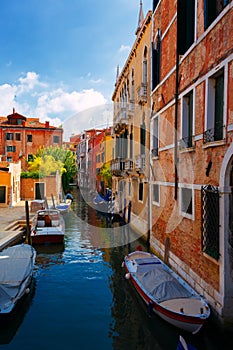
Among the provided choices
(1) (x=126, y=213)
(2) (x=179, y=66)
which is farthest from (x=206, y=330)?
(1) (x=126, y=213)

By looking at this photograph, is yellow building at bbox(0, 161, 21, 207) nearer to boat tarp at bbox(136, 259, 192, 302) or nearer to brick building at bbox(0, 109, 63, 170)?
brick building at bbox(0, 109, 63, 170)

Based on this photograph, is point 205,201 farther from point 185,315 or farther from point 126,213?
point 126,213

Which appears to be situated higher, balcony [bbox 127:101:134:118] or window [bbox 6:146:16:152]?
balcony [bbox 127:101:134:118]

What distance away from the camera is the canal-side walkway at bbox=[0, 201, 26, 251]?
36.0 ft

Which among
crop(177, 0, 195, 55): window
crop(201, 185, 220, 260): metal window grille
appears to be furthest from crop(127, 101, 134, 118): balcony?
crop(201, 185, 220, 260): metal window grille

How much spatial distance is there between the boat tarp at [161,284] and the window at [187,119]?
9.51 feet

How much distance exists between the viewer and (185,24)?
23.4ft

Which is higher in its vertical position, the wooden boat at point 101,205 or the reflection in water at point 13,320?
the wooden boat at point 101,205

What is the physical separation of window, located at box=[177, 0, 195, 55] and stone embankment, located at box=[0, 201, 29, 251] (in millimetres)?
7819

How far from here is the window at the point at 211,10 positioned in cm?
571

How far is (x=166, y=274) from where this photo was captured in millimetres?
6723

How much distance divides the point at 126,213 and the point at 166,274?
9.92 m

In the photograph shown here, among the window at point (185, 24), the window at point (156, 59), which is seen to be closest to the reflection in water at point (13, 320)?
the window at point (185, 24)

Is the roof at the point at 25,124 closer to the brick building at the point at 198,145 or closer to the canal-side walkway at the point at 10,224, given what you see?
the canal-side walkway at the point at 10,224
